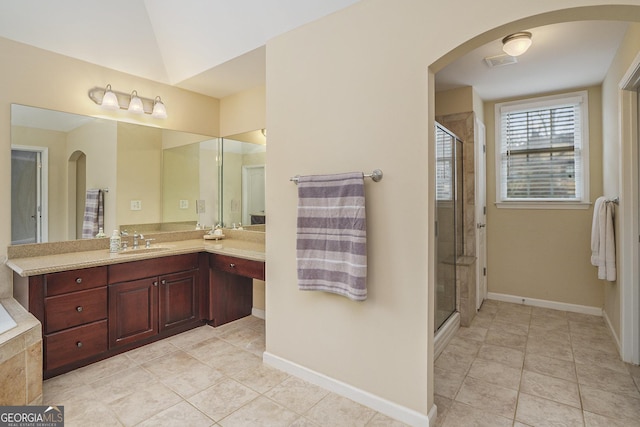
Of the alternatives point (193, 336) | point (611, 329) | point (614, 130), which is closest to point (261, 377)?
point (193, 336)

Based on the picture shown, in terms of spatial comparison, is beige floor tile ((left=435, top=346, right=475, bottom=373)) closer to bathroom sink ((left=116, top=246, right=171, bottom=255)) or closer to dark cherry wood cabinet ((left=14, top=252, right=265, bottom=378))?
dark cherry wood cabinet ((left=14, top=252, right=265, bottom=378))

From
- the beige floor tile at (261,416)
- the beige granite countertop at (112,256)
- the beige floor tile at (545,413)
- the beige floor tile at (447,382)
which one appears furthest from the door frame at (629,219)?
the beige granite countertop at (112,256)

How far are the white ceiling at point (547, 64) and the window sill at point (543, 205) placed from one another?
3.98 ft

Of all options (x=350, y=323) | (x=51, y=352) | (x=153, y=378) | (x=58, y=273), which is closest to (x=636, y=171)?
(x=350, y=323)

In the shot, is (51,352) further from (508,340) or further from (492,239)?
(492,239)

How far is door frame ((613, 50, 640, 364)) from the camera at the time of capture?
2338mm

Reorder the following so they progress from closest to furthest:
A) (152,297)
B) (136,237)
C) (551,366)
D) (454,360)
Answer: (551,366) → (454,360) → (152,297) → (136,237)

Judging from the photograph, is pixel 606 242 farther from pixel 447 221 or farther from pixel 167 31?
pixel 167 31

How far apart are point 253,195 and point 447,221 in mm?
1903

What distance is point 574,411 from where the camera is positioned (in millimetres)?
1938

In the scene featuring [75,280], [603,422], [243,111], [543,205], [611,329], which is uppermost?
[243,111]

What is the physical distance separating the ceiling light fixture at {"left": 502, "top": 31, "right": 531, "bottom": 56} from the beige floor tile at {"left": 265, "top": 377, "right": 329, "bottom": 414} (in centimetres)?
272

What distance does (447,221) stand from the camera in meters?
2.93

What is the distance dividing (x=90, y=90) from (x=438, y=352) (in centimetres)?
363
